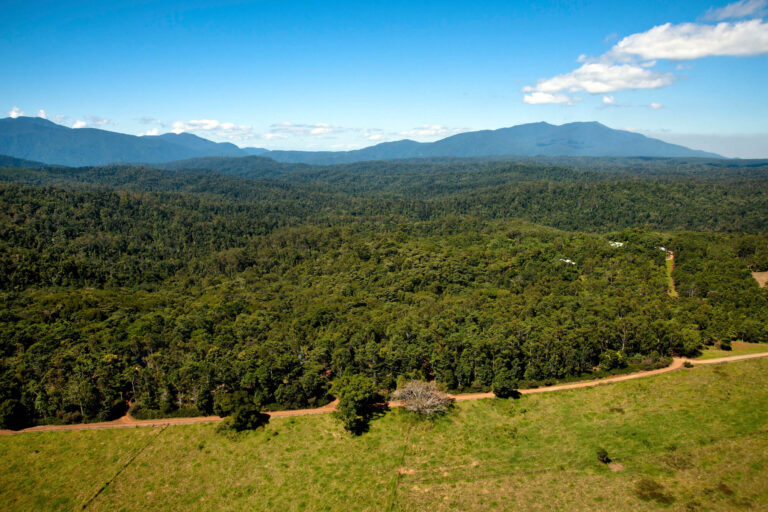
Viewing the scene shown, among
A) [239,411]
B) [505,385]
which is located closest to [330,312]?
[239,411]

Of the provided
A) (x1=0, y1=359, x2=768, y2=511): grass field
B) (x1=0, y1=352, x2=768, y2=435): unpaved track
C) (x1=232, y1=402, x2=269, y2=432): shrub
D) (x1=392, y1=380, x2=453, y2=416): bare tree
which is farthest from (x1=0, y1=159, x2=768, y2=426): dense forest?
(x1=0, y1=359, x2=768, y2=511): grass field

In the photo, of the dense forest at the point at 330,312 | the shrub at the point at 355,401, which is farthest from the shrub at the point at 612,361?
the shrub at the point at 355,401

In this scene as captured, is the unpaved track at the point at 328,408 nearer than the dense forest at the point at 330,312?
Yes

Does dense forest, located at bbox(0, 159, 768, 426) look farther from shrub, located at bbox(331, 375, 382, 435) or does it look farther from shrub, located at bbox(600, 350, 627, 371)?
shrub, located at bbox(331, 375, 382, 435)

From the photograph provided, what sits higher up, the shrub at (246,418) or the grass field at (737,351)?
the grass field at (737,351)

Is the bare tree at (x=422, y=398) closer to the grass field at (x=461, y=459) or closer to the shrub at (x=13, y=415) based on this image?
the grass field at (x=461, y=459)

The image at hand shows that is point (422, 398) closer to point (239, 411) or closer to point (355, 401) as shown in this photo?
point (355, 401)

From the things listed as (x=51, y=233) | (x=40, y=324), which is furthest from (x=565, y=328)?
(x=51, y=233)
